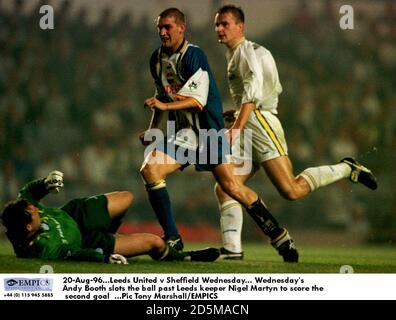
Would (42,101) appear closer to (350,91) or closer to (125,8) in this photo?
(125,8)

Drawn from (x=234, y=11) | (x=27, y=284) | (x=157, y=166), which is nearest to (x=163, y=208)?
(x=157, y=166)

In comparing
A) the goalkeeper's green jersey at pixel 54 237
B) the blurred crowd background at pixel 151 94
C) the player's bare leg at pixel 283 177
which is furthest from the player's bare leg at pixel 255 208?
Result: the goalkeeper's green jersey at pixel 54 237

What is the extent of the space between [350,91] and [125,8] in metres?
1.75

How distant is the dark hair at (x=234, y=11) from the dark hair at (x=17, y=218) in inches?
67.0

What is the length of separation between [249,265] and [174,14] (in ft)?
5.25

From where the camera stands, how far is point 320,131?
587 centimetres

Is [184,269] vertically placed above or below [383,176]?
below

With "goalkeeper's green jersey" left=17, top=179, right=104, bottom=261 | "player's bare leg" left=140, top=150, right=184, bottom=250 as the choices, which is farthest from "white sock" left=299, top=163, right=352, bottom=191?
"goalkeeper's green jersey" left=17, top=179, right=104, bottom=261

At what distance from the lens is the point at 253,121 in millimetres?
4977

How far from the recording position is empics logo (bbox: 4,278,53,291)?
14.9 ft

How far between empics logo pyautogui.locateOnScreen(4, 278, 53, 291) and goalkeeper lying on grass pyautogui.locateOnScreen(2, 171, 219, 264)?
0.16 m

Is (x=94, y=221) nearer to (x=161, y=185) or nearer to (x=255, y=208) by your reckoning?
(x=161, y=185)

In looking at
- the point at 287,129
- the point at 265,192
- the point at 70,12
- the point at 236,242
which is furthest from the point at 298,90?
the point at 70,12

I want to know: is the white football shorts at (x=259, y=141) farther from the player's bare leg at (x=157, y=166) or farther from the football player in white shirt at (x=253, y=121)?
the player's bare leg at (x=157, y=166)
